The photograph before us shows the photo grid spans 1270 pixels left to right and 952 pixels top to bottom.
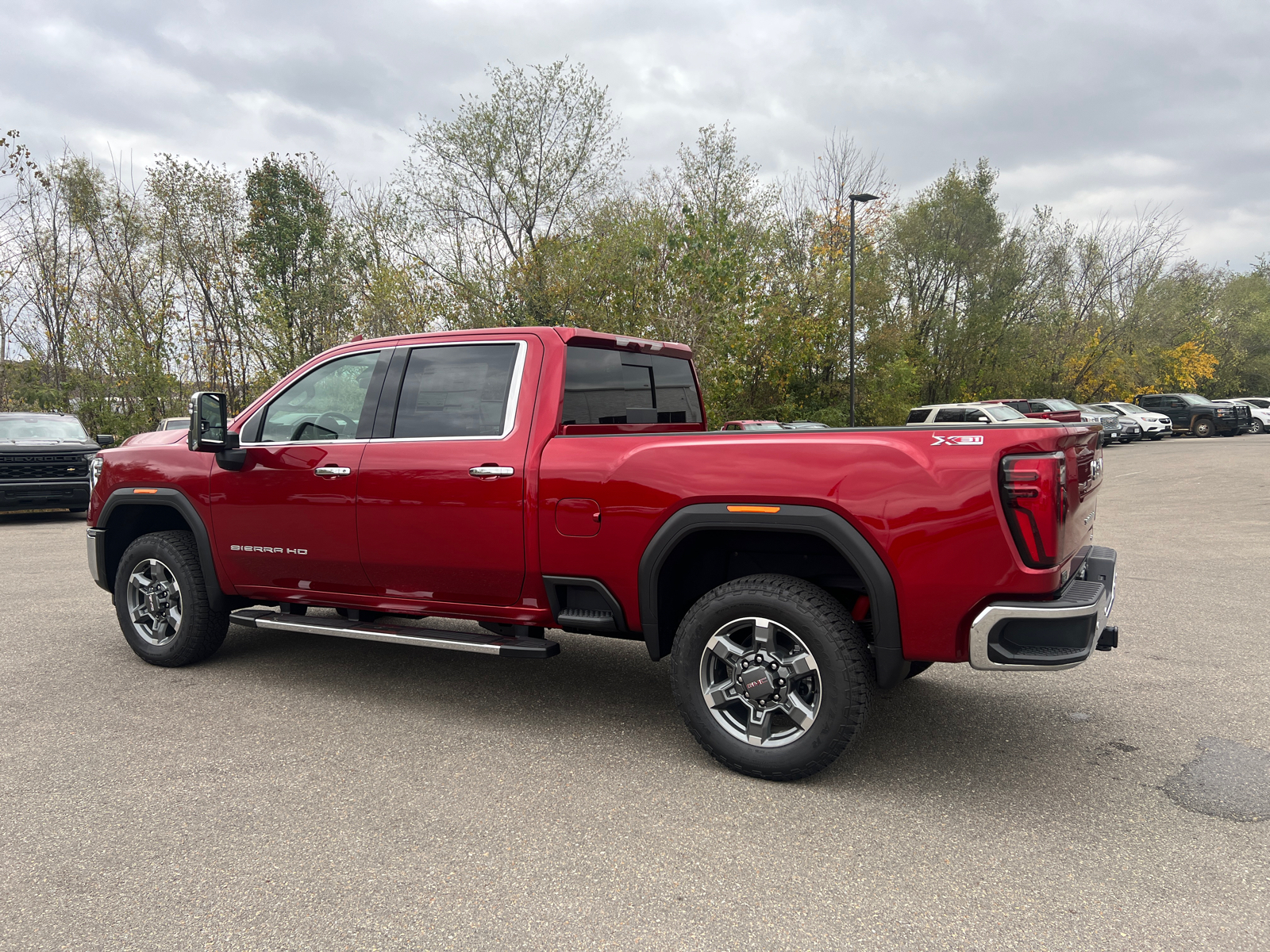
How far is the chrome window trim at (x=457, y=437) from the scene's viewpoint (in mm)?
4340

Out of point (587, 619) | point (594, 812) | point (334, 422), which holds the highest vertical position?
point (334, 422)

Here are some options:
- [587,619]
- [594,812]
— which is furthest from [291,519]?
[594,812]

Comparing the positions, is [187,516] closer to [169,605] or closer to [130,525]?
[169,605]

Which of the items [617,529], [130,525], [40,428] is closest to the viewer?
[617,529]

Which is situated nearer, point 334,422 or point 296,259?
point 334,422

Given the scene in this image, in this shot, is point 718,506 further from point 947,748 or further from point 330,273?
point 330,273

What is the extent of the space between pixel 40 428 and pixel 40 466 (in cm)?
121

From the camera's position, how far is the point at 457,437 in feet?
14.6

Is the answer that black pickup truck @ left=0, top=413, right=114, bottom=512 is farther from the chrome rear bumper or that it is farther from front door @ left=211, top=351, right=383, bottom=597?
the chrome rear bumper

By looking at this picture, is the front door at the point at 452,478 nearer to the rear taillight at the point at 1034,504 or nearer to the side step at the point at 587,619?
the side step at the point at 587,619

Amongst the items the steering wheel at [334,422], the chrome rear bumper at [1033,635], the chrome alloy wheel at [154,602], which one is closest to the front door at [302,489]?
the steering wheel at [334,422]

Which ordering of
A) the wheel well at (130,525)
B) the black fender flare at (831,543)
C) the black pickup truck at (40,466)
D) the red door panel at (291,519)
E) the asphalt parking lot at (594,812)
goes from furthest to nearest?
the black pickup truck at (40,466) < the wheel well at (130,525) < the red door panel at (291,519) < the black fender flare at (831,543) < the asphalt parking lot at (594,812)

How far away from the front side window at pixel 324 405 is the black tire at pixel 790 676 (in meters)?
2.31

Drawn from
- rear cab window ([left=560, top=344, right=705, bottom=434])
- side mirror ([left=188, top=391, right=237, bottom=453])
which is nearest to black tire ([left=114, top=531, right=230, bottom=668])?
side mirror ([left=188, top=391, right=237, bottom=453])
